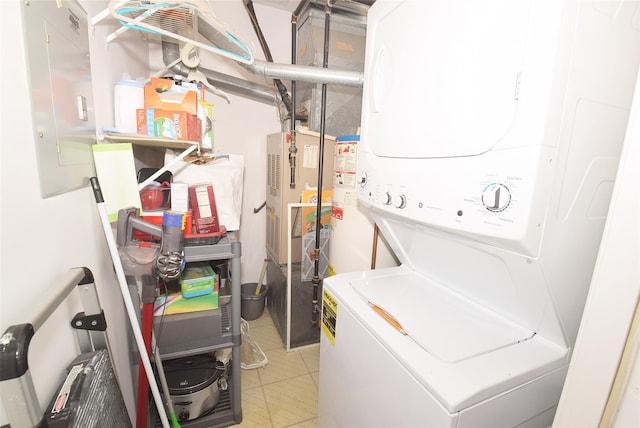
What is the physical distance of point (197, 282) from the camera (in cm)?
149

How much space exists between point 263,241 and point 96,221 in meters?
1.78

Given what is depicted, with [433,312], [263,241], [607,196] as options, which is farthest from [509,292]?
[263,241]

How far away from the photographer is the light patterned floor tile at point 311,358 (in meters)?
2.04

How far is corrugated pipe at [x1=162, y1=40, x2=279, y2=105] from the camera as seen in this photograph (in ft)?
6.14

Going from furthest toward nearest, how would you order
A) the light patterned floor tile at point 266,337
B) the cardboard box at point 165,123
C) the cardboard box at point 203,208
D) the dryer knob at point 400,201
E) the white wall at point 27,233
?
the light patterned floor tile at point 266,337, the cardboard box at point 203,208, the cardboard box at point 165,123, the dryer knob at point 400,201, the white wall at point 27,233

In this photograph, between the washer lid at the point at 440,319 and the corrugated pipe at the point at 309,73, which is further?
the corrugated pipe at the point at 309,73

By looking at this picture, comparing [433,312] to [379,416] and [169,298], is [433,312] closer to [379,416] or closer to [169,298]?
[379,416]

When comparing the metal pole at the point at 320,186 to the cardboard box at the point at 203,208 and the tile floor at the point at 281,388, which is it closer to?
the tile floor at the point at 281,388

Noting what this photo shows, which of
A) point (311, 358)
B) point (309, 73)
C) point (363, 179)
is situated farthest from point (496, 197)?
point (311, 358)

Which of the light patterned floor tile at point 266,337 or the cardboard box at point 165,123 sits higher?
the cardboard box at point 165,123

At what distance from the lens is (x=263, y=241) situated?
2834mm

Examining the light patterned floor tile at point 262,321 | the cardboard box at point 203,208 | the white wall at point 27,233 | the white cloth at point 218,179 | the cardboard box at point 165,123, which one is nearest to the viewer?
the white wall at point 27,233

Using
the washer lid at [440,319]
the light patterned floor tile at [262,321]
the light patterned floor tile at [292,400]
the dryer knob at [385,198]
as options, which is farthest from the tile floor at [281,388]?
the dryer knob at [385,198]

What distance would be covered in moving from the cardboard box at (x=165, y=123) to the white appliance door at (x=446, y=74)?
0.91 metres
